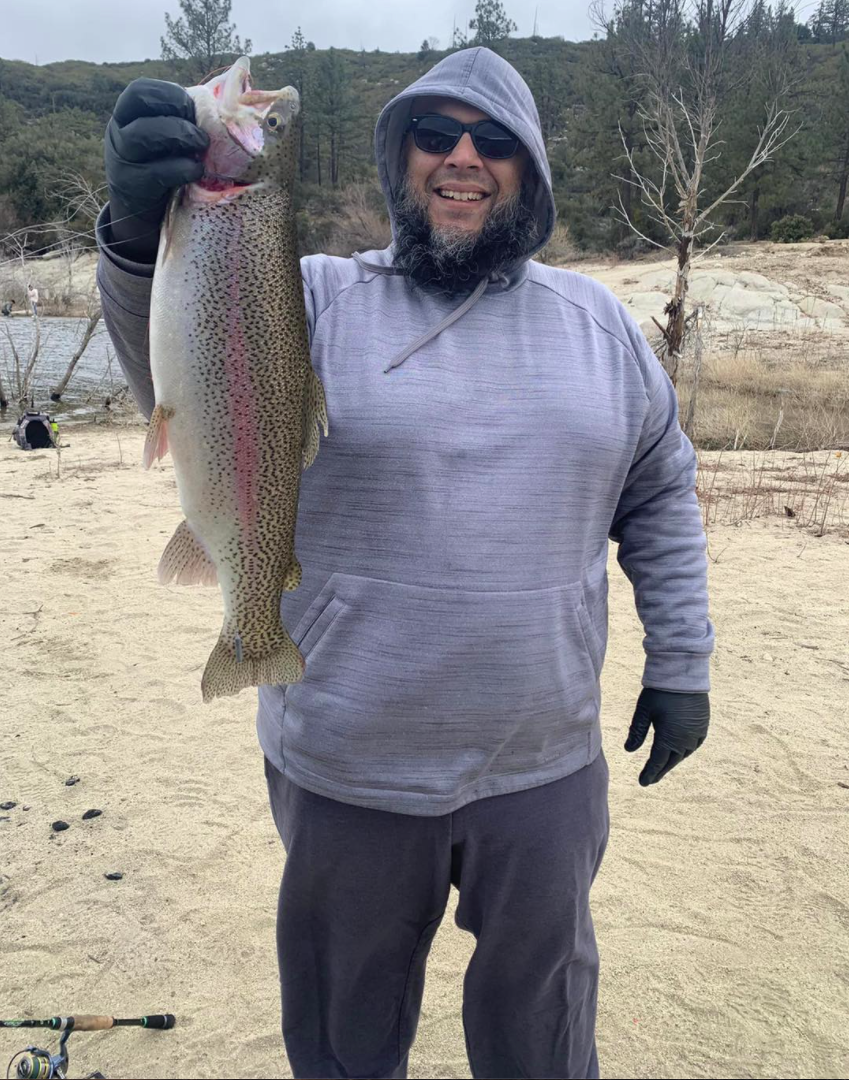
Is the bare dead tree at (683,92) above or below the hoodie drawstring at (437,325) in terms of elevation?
above

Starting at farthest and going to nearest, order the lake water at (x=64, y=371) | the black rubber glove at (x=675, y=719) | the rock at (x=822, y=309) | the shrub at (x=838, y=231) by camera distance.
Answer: the shrub at (x=838, y=231), the rock at (x=822, y=309), the lake water at (x=64, y=371), the black rubber glove at (x=675, y=719)

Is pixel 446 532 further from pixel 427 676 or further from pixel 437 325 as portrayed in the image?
pixel 437 325

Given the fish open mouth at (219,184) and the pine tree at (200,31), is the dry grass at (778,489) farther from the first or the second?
the pine tree at (200,31)

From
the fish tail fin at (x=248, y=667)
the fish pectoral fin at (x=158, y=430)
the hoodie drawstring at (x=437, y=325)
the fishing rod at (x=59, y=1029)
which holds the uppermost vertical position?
the hoodie drawstring at (x=437, y=325)

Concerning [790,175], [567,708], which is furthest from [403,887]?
[790,175]

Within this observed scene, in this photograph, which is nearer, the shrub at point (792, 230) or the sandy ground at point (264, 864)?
Result: the sandy ground at point (264, 864)

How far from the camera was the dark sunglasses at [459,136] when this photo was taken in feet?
6.88

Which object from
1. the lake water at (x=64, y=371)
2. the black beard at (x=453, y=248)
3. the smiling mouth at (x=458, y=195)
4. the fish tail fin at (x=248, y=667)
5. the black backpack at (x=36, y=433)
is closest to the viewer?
the fish tail fin at (x=248, y=667)

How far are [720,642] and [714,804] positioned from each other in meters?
1.94

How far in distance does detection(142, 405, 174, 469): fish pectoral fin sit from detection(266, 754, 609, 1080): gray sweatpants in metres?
0.88

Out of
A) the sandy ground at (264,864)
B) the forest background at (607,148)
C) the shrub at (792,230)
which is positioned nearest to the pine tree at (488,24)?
the forest background at (607,148)

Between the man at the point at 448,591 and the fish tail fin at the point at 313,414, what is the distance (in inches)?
2.4

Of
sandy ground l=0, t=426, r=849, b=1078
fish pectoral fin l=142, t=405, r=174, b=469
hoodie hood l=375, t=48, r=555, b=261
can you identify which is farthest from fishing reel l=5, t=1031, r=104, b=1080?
hoodie hood l=375, t=48, r=555, b=261

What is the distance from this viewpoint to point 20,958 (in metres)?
3.00
